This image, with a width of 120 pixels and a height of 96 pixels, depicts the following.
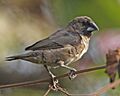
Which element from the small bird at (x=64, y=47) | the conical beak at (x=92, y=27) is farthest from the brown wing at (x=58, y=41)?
the conical beak at (x=92, y=27)

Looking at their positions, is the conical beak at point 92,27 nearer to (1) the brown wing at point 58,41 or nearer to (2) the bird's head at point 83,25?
(2) the bird's head at point 83,25

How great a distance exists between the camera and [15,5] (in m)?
4.01

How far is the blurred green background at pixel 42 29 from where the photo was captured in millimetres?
3016

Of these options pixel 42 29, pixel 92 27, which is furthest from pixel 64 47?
pixel 42 29

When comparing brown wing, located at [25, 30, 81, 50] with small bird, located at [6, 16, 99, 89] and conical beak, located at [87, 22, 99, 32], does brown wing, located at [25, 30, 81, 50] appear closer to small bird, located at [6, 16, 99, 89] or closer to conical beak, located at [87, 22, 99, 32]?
small bird, located at [6, 16, 99, 89]

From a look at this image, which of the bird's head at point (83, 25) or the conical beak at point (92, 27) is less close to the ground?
the bird's head at point (83, 25)

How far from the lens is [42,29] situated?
4047 millimetres

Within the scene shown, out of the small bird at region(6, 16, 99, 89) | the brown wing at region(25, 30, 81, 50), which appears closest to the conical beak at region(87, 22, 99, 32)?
the small bird at region(6, 16, 99, 89)

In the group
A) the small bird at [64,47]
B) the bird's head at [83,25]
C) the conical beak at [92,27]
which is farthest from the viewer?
the bird's head at [83,25]

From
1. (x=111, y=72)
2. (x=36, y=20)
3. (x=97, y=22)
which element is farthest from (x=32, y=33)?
(x=111, y=72)

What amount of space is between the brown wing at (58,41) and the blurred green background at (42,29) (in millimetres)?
133

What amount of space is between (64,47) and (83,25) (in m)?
0.32

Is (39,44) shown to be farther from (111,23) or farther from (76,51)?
(111,23)

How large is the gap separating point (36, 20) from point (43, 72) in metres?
0.46
